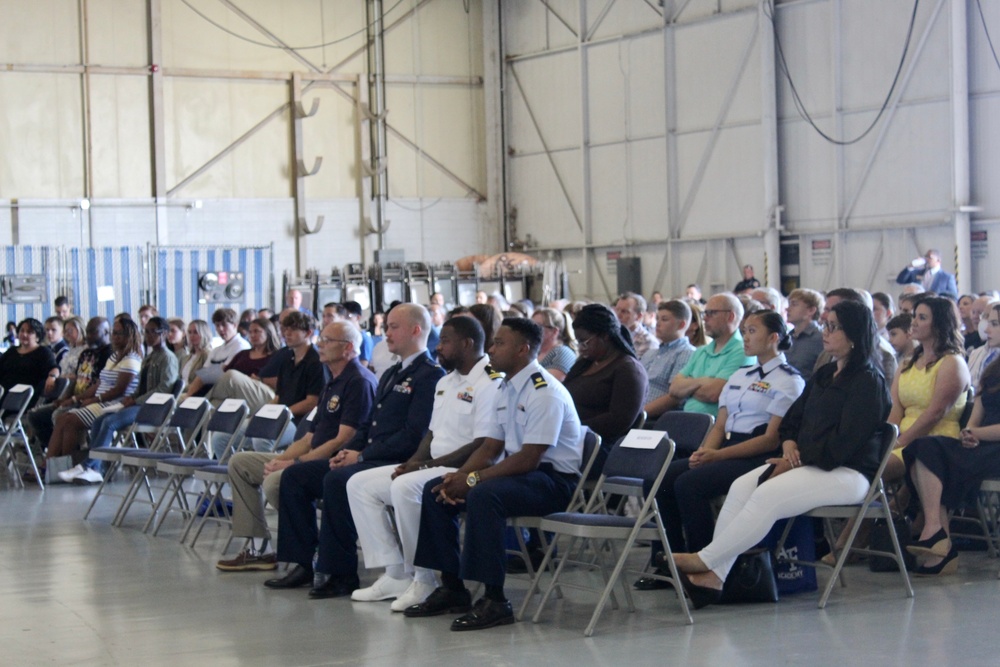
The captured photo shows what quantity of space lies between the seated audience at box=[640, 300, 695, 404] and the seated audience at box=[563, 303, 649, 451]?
36.1 inches

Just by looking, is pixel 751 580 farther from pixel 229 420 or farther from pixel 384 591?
pixel 229 420

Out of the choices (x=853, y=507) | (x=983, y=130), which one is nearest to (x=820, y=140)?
(x=983, y=130)

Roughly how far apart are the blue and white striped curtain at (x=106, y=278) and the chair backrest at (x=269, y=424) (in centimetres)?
1004

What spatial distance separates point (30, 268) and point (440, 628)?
1283cm

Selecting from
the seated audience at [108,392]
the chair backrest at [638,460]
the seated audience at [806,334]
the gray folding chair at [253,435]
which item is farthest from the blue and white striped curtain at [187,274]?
the chair backrest at [638,460]

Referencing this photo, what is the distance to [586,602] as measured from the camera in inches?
217

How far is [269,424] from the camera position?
23.3ft

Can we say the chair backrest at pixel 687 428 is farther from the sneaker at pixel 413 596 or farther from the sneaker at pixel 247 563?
the sneaker at pixel 247 563

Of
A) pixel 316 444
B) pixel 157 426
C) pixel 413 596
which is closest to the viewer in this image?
pixel 413 596

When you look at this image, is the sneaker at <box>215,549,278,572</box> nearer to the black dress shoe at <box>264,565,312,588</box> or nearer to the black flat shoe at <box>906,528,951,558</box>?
the black dress shoe at <box>264,565,312,588</box>

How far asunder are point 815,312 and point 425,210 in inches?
566

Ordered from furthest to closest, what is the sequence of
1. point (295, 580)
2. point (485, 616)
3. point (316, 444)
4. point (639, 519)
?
point (316, 444), point (295, 580), point (485, 616), point (639, 519)

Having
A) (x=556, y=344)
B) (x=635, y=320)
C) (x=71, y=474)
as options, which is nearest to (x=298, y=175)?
(x=71, y=474)

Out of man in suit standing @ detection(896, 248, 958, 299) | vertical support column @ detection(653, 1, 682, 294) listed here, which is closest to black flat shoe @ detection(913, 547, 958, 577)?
man in suit standing @ detection(896, 248, 958, 299)
